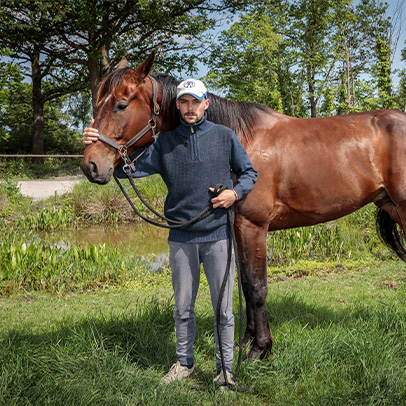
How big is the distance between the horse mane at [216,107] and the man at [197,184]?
308mm

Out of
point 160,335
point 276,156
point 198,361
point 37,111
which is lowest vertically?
point 198,361

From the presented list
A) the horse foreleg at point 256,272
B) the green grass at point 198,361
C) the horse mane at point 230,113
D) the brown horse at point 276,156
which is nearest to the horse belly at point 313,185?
the brown horse at point 276,156

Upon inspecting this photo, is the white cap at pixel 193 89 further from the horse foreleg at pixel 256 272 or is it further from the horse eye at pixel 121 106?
the horse foreleg at pixel 256 272

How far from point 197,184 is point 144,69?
85 centimetres

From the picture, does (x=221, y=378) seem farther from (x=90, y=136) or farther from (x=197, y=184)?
(x=90, y=136)

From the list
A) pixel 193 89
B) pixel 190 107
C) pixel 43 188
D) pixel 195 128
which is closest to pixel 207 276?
pixel 195 128

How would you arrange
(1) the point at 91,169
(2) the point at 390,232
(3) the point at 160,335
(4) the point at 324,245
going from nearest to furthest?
(1) the point at 91,169, (3) the point at 160,335, (2) the point at 390,232, (4) the point at 324,245

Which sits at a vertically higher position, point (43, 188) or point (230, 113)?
point (230, 113)

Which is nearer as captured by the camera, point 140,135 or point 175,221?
point 175,221

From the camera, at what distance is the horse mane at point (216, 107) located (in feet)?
8.71

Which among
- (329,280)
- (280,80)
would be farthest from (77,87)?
(329,280)

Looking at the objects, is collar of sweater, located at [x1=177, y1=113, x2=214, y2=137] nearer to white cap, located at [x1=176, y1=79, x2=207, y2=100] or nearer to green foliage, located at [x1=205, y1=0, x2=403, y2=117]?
white cap, located at [x1=176, y1=79, x2=207, y2=100]

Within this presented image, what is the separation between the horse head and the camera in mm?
2545

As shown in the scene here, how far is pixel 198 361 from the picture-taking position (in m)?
3.03
